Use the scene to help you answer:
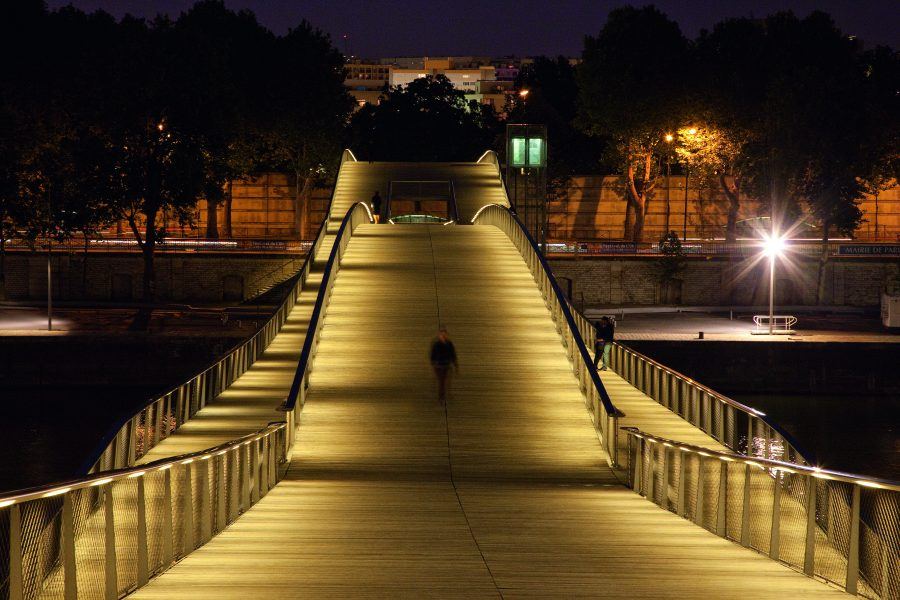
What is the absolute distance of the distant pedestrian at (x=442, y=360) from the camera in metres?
18.7

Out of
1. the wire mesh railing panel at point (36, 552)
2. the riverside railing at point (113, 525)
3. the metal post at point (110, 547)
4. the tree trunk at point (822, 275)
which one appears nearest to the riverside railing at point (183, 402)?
the riverside railing at point (113, 525)

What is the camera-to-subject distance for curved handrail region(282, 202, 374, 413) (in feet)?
56.3

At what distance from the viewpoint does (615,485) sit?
1518 cm

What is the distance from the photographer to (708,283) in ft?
177

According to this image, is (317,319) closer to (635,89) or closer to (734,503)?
(734,503)

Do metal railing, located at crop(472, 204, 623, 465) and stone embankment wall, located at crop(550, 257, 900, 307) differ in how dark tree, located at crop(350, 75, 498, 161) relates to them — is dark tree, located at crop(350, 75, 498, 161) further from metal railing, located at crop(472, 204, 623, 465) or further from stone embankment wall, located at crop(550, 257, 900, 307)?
metal railing, located at crop(472, 204, 623, 465)

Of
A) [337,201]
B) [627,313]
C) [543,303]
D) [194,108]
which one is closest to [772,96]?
[627,313]

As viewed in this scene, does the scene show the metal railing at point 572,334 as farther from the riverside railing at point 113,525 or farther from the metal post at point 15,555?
the metal post at point 15,555

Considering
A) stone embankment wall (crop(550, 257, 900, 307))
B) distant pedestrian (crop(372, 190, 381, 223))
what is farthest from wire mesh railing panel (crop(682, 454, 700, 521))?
stone embankment wall (crop(550, 257, 900, 307))

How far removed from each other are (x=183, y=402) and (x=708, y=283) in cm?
3695

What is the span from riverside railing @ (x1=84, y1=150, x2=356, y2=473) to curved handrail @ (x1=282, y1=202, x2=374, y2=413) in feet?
3.46

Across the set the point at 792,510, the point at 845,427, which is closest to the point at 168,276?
the point at 845,427

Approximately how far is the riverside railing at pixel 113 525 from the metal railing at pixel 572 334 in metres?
6.02

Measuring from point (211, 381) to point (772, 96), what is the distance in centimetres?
3810
